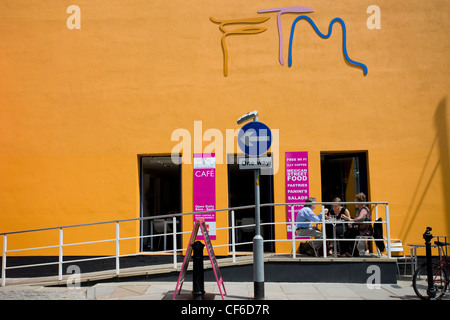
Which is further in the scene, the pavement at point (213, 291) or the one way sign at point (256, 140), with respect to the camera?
the pavement at point (213, 291)

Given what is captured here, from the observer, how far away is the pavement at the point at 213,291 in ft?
25.0

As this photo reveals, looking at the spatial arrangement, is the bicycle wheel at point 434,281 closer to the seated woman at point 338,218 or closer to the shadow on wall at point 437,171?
the seated woman at point 338,218

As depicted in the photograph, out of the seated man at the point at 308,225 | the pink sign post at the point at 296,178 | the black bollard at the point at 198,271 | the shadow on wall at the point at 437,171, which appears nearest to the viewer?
the black bollard at the point at 198,271

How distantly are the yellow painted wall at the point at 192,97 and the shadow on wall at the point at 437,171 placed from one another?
0.11ft

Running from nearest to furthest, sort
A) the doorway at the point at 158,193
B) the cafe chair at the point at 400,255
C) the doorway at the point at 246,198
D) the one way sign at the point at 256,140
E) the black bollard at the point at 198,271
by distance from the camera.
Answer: the black bollard at the point at 198,271
the one way sign at the point at 256,140
the cafe chair at the point at 400,255
the doorway at the point at 246,198
the doorway at the point at 158,193

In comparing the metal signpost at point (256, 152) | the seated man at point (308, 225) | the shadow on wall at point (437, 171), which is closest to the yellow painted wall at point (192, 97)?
the shadow on wall at point (437, 171)

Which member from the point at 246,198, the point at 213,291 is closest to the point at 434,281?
the point at 213,291

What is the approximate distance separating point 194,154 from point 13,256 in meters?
5.05

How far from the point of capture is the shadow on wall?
1034cm

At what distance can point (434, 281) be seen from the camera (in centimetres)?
786

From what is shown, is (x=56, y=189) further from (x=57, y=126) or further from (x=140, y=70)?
(x=140, y=70)

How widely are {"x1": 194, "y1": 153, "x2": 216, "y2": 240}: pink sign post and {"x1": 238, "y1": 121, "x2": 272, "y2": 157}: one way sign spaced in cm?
344

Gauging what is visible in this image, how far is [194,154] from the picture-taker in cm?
1081

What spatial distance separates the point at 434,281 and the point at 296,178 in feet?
12.6
